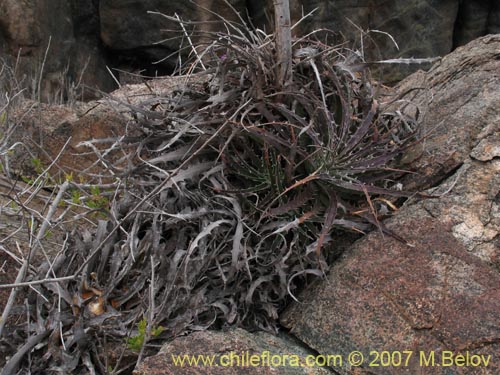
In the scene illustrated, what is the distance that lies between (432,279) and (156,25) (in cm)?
834

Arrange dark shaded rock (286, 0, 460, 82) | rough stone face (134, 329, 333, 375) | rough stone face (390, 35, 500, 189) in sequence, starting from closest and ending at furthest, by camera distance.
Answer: rough stone face (134, 329, 333, 375), rough stone face (390, 35, 500, 189), dark shaded rock (286, 0, 460, 82)

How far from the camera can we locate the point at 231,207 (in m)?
2.44

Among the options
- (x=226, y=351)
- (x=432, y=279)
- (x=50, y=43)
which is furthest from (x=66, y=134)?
(x=50, y=43)

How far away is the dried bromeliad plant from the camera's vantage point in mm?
2180

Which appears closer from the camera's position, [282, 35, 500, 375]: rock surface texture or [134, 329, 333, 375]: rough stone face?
[134, 329, 333, 375]: rough stone face

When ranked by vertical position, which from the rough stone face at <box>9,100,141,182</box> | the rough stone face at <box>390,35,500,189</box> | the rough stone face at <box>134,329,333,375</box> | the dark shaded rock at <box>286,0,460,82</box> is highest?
the rough stone face at <box>390,35,500,189</box>

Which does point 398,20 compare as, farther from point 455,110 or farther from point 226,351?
point 226,351

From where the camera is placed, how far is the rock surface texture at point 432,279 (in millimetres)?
2096

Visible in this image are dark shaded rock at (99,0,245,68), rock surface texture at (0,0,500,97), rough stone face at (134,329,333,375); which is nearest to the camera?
rough stone face at (134,329,333,375)

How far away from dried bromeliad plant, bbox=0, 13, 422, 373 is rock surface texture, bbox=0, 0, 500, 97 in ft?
21.1

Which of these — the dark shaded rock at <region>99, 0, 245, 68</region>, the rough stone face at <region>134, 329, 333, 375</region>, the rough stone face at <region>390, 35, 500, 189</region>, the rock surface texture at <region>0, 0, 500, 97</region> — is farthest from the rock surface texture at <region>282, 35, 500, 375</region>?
the dark shaded rock at <region>99, 0, 245, 68</region>

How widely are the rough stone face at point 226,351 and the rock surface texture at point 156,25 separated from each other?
23.5 ft

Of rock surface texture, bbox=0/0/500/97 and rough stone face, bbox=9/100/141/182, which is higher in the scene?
rough stone face, bbox=9/100/141/182

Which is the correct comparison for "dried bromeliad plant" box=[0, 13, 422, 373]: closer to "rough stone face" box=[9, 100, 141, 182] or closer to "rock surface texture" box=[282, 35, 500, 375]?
"rock surface texture" box=[282, 35, 500, 375]
